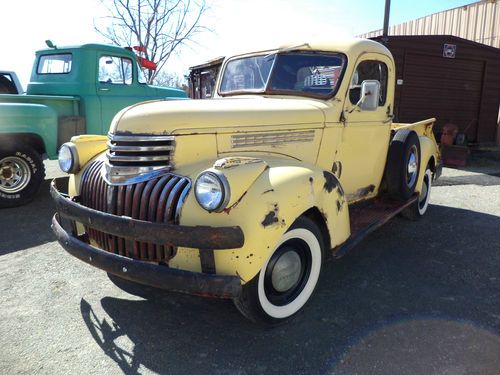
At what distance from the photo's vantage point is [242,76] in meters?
4.08

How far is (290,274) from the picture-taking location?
2.79 meters

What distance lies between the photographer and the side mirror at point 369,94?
138 inches

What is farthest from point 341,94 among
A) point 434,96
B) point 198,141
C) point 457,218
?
point 434,96

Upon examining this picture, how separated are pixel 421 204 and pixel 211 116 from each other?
144 inches

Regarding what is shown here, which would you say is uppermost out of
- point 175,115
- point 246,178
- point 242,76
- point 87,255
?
point 242,76

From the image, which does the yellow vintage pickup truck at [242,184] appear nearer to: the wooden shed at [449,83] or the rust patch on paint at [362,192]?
the rust patch on paint at [362,192]

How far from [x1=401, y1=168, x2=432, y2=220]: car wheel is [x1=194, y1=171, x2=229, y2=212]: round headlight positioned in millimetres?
→ 3537

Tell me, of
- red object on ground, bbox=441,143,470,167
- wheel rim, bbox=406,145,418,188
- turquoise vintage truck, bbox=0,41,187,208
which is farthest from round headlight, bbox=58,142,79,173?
red object on ground, bbox=441,143,470,167

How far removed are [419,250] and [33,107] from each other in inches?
208

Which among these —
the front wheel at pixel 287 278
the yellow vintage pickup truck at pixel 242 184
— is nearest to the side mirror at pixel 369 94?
the yellow vintage pickup truck at pixel 242 184

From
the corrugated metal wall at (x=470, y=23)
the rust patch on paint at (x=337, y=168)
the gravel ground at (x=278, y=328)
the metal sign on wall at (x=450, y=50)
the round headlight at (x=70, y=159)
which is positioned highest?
the corrugated metal wall at (x=470, y=23)

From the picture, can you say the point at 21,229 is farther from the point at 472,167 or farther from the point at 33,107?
the point at 472,167

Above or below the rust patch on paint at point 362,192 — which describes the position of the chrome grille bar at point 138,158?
above

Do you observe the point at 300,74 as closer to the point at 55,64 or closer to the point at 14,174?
the point at 14,174
